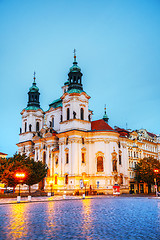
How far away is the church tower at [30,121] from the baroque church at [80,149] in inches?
177

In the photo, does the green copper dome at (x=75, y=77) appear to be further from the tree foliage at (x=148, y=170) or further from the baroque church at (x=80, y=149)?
the tree foliage at (x=148, y=170)

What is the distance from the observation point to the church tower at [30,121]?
77.2m

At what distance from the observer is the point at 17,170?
4766cm

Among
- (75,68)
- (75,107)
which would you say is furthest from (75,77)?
(75,107)

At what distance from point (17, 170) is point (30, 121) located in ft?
104

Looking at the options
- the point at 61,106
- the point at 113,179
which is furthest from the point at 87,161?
the point at 61,106

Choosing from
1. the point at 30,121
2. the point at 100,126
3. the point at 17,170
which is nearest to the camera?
the point at 17,170

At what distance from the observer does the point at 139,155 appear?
76062 millimetres

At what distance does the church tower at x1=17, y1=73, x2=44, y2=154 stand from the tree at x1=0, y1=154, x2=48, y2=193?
21.4 m

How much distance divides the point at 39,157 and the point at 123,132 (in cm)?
2311

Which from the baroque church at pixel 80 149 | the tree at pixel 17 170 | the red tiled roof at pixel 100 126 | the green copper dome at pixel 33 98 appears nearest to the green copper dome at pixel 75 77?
the baroque church at pixel 80 149

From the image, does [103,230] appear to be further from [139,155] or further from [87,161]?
[139,155]

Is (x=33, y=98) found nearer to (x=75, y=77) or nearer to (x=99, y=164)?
(x=75, y=77)

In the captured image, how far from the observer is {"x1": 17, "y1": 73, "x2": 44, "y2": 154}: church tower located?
77.2 meters
